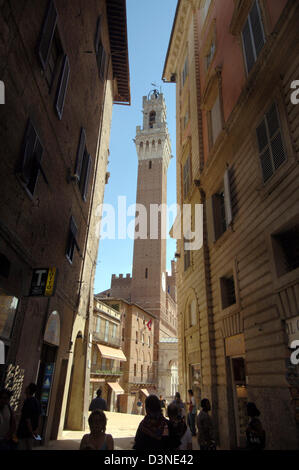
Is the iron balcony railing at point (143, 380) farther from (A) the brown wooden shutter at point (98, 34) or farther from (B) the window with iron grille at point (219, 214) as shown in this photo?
(A) the brown wooden shutter at point (98, 34)

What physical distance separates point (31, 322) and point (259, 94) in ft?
24.7

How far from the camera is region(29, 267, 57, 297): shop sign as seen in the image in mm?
6277

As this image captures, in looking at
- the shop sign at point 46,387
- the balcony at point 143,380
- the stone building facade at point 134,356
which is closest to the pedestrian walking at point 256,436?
the shop sign at point 46,387

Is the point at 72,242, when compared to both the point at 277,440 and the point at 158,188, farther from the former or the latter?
the point at 158,188

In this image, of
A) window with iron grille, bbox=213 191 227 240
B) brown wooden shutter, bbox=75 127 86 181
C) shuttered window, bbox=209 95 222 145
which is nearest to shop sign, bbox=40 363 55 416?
brown wooden shutter, bbox=75 127 86 181

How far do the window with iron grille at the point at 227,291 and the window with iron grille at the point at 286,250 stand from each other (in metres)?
3.11

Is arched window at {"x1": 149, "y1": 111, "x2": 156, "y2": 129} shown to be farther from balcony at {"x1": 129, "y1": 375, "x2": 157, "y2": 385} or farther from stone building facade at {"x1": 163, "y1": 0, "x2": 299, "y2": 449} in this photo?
stone building facade at {"x1": 163, "y1": 0, "x2": 299, "y2": 449}

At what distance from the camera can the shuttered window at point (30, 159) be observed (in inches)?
227

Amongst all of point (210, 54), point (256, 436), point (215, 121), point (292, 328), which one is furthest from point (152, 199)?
point (256, 436)

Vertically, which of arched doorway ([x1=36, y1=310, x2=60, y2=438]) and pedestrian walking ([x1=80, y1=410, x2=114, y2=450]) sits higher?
arched doorway ([x1=36, y1=310, x2=60, y2=438])

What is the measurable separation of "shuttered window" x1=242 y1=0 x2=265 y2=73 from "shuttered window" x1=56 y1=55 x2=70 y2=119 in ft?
16.0

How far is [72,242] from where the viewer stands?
10.2 meters

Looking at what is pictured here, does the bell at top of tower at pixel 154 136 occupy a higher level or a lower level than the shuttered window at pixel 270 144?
higher
